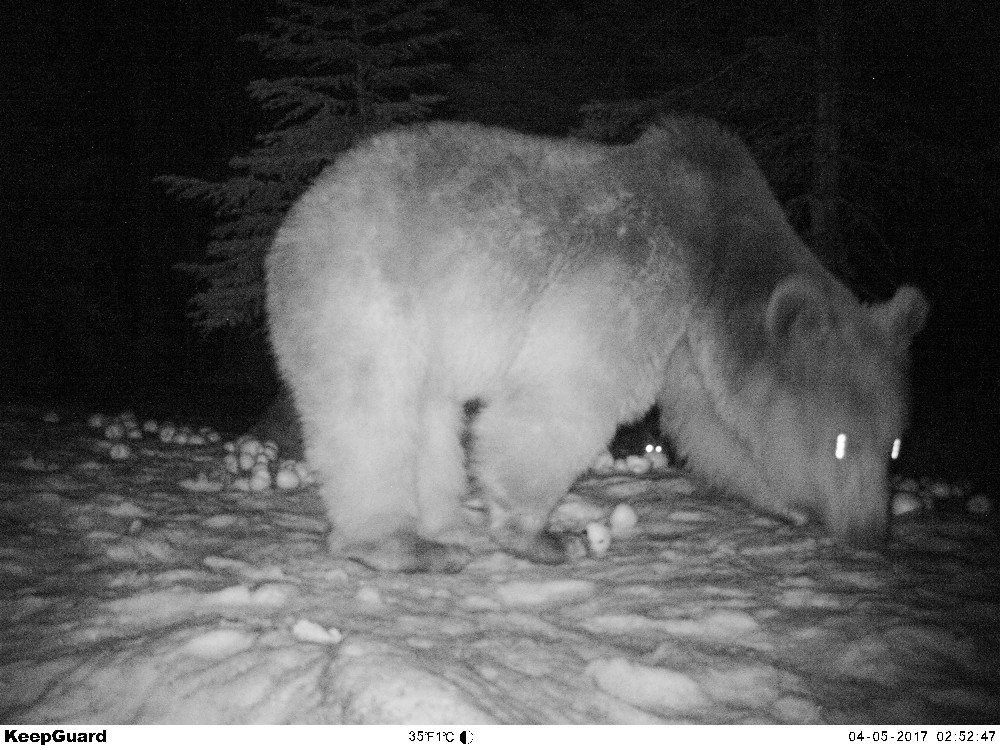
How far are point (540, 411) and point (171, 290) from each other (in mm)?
16466

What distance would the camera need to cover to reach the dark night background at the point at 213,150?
6.91 meters

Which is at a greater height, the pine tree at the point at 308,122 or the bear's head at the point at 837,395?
the pine tree at the point at 308,122

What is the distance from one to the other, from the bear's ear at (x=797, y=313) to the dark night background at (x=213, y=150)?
11.0 feet

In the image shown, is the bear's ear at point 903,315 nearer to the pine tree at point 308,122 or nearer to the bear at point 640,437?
the pine tree at point 308,122

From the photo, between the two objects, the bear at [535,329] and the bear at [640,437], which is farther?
the bear at [640,437]

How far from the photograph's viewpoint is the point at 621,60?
859 centimetres

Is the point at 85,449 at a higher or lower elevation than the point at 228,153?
lower

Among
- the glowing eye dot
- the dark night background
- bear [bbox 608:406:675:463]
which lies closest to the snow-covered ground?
the glowing eye dot

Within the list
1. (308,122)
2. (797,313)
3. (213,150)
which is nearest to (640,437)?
(308,122)

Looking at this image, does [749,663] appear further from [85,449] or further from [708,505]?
[85,449]

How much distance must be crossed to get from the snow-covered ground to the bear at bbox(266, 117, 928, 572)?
0.38 m

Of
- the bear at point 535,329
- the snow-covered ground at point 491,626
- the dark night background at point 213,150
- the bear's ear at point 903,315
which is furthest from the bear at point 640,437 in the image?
the bear's ear at point 903,315

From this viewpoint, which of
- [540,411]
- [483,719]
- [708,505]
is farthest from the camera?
[708,505]
